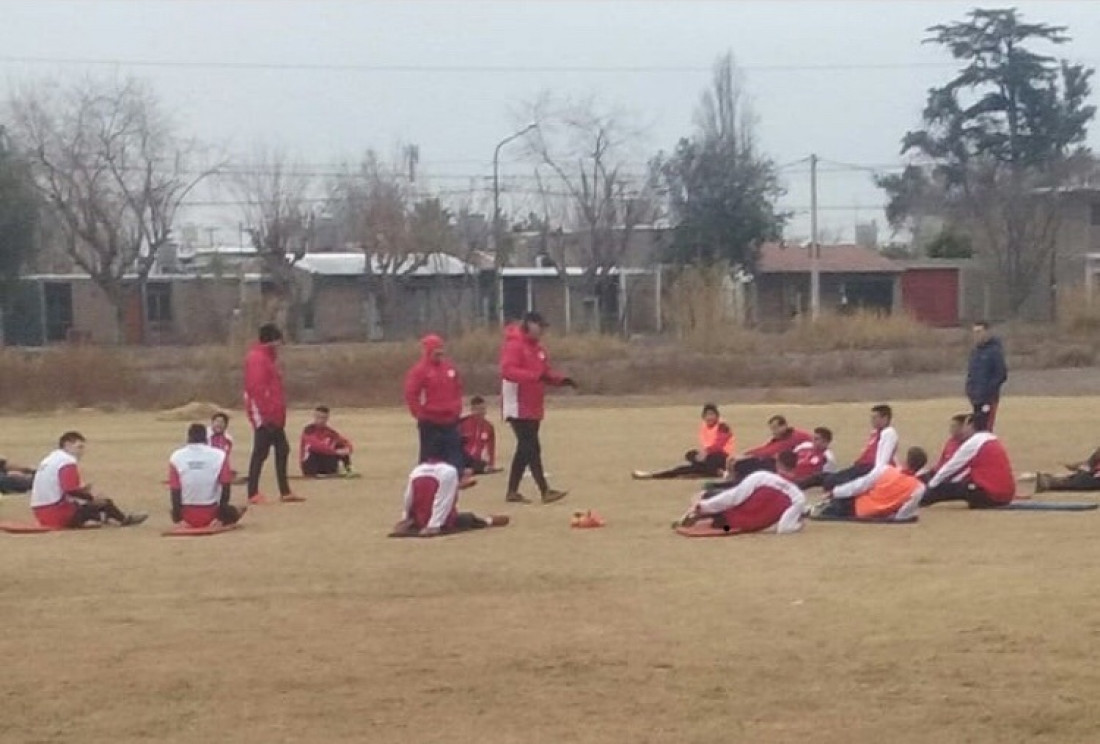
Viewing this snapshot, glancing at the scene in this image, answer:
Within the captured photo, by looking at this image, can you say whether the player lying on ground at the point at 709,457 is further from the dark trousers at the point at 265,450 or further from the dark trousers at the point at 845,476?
the dark trousers at the point at 265,450

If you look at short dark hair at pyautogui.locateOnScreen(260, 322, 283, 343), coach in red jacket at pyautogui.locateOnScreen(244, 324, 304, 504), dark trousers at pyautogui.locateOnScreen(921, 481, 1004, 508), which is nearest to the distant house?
short dark hair at pyautogui.locateOnScreen(260, 322, 283, 343)

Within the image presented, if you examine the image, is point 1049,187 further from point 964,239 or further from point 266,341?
point 266,341

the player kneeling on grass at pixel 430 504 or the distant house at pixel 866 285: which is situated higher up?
the distant house at pixel 866 285

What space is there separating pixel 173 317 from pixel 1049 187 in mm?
29777

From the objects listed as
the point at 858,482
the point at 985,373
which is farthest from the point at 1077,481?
the point at 858,482

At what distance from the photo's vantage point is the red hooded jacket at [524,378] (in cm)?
1748

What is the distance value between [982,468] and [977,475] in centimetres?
7

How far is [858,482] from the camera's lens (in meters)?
15.7

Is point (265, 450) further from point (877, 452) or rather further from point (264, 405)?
point (877, 452)

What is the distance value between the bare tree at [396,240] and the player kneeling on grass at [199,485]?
45.0m

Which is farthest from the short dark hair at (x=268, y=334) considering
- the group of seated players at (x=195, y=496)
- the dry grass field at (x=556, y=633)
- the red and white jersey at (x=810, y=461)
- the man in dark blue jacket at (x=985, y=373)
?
the man in dark blue jacket at (x=985, y=373)

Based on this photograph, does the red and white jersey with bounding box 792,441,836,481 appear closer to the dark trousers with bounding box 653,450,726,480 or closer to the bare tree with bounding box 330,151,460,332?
the dark trousers with bounding box 653,450,726,480

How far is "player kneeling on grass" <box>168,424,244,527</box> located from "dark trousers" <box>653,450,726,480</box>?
19.4ft

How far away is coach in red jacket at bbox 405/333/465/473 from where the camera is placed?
17547 mm
